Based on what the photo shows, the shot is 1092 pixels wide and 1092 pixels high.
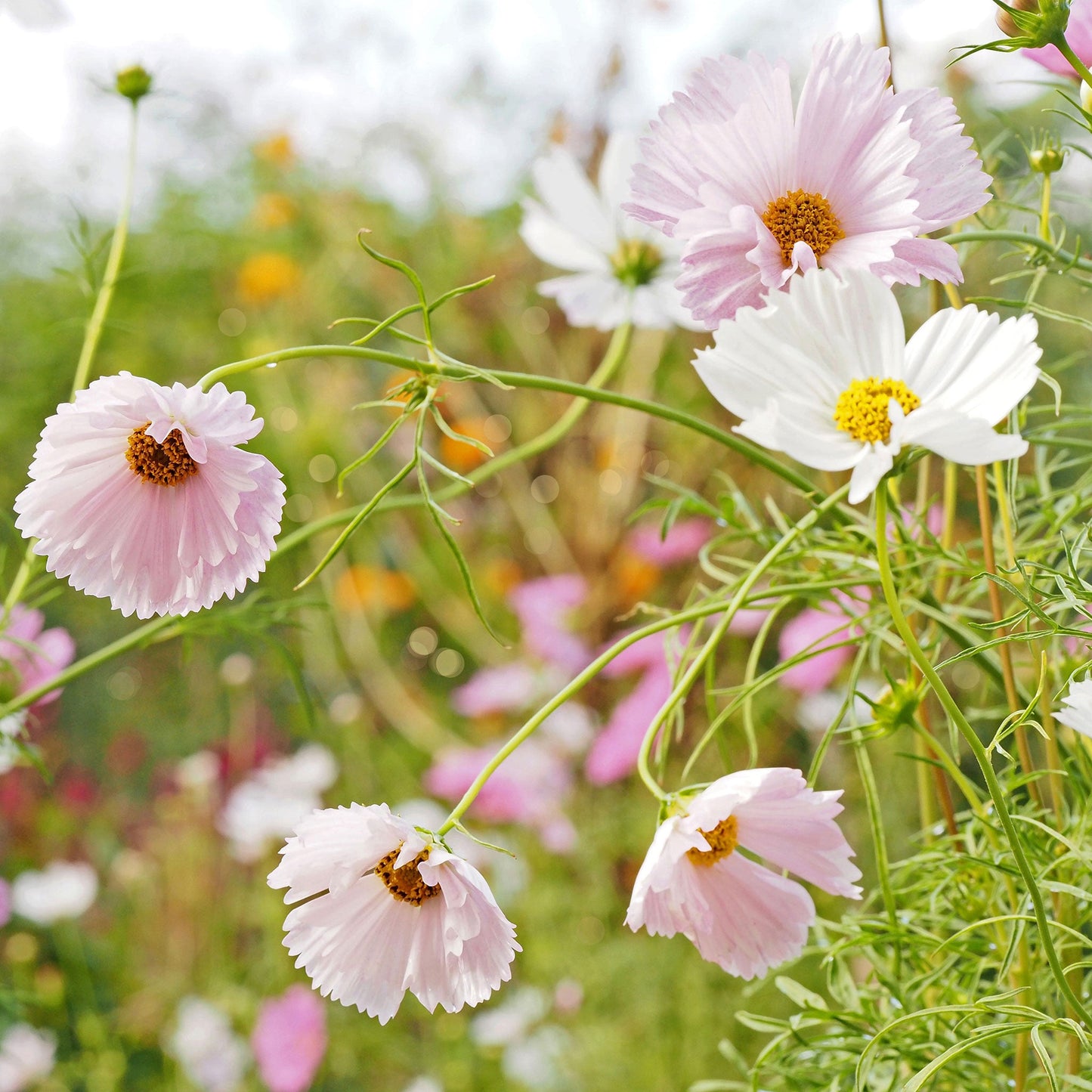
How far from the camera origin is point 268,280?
1.44 m

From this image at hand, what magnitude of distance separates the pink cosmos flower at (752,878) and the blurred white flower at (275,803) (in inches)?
32.2

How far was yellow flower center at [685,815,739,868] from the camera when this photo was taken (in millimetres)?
214

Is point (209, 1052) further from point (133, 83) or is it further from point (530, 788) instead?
point (133, 83)

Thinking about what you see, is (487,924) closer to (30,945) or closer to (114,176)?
(30,945)

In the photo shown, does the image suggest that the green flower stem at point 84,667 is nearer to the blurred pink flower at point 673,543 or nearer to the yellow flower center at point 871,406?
the yellow flower center at point 871,406

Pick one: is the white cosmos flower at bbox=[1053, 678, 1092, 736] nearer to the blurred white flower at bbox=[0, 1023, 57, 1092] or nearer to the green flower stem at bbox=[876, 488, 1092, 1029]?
the green flower stem at bbox=[876, 488, 1092, 1029]

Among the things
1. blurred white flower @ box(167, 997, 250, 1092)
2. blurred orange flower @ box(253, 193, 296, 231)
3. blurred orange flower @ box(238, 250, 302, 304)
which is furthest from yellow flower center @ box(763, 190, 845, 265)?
blurred orange flower @ box(253, 193, 296, 231)

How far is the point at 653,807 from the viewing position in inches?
39.8

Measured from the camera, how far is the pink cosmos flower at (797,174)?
20cm

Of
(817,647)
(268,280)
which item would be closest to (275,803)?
(817,647)

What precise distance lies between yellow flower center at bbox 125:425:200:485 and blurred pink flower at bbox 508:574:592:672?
0.88 meters

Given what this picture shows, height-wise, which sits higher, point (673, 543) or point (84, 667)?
point (673, 543)

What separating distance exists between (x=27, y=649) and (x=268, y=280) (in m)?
1.20

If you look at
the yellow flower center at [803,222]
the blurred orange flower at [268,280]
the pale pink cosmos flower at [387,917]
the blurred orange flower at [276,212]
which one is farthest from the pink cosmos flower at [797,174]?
the blurred orange flower at [276,212]
